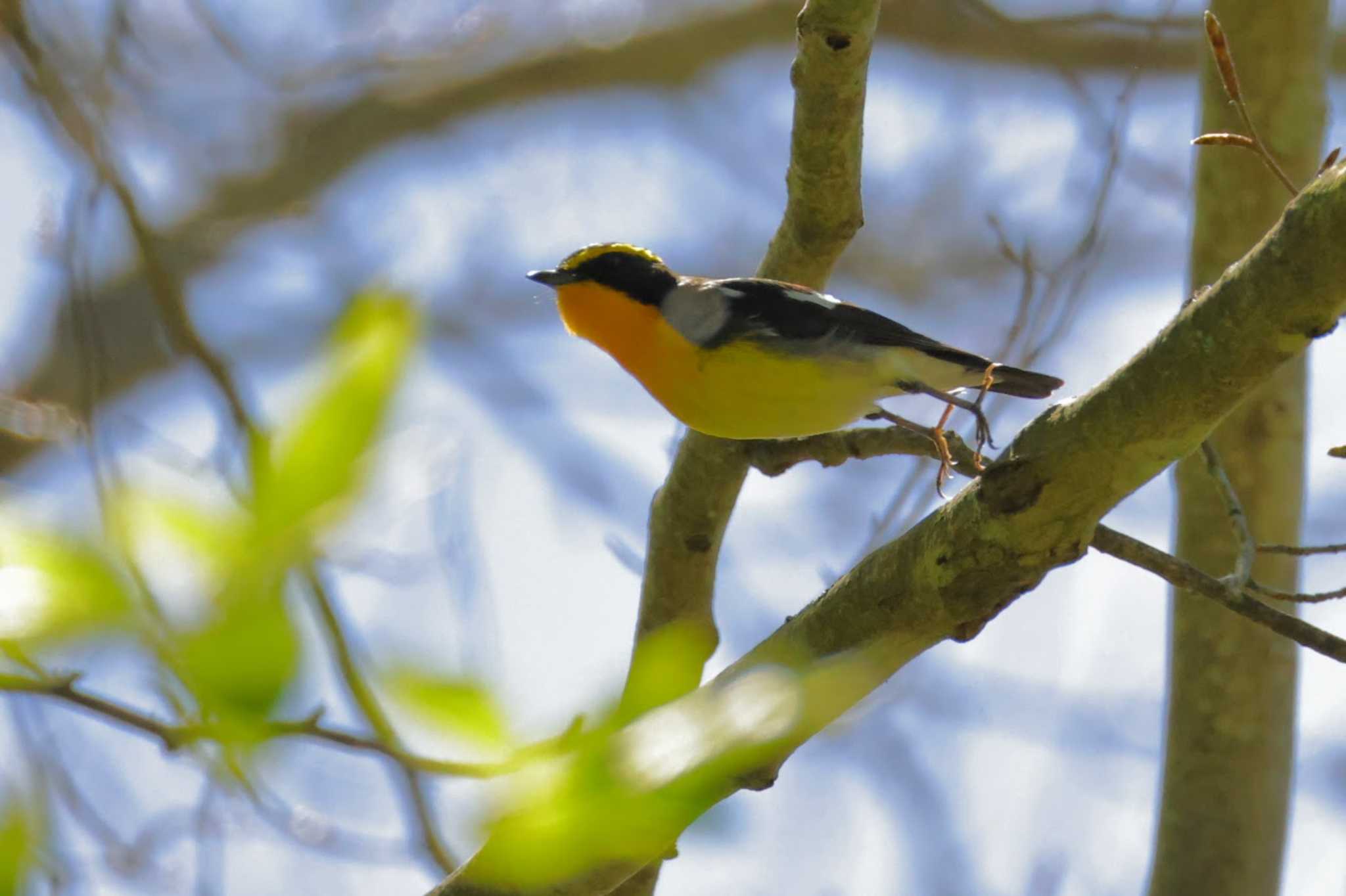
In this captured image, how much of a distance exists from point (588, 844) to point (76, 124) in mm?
2496

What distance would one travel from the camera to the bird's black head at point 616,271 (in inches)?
207

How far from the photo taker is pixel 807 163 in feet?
12.4

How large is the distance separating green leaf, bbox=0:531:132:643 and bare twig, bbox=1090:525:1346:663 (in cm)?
236

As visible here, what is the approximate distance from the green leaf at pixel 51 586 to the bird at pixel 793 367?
327cm

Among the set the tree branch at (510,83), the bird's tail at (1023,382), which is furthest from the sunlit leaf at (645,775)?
the tree branch at (510,83)

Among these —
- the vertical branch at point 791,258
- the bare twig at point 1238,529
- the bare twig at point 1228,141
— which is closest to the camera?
the bare twig at point 1228,141

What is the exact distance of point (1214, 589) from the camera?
292 cm

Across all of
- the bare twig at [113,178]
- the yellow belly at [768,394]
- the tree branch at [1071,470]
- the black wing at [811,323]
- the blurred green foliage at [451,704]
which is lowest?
the blurred green foliage at [451,704]

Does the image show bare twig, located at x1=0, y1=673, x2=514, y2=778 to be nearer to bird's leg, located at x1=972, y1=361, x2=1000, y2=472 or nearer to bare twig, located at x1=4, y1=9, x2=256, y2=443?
bare twig, located at x1=4, y1=9, x2=256, y2=443

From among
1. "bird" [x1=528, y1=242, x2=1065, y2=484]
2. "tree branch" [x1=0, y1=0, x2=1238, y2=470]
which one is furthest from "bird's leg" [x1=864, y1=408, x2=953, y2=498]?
"tree branch" [x1=0, y1=0, x2=1238, y2=470]

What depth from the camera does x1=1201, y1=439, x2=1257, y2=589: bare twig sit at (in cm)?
302

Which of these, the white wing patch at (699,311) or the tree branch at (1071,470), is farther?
the white wing patch at (699,311)

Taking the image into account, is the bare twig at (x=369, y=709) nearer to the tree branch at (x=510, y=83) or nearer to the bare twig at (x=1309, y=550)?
the bare twig at (x=1309, y=550)

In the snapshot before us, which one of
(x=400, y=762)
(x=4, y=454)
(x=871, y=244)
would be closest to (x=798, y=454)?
(x=4, y=454)
